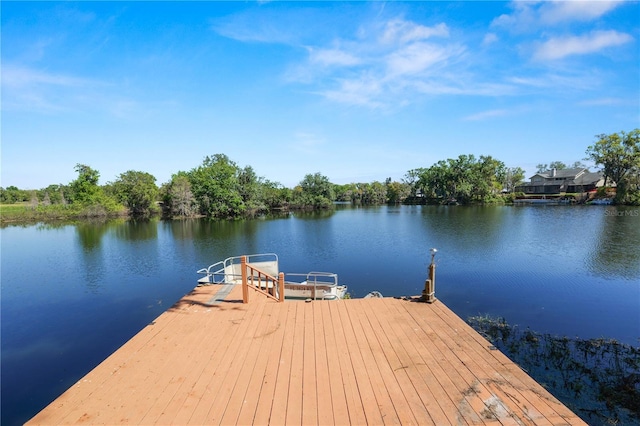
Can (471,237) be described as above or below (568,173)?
below

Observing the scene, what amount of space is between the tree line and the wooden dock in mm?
52459

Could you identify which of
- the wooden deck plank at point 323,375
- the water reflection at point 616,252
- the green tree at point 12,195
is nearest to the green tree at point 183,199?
the wooden deck plank at point 323,375

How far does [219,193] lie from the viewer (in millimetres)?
56594

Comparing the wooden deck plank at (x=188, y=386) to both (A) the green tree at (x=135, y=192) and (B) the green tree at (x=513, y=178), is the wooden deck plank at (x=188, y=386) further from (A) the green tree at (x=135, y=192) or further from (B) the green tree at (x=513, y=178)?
(B) the green tree at (x=513, y=178)

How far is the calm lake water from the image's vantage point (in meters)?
10.9

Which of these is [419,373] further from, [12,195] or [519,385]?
[12,195]

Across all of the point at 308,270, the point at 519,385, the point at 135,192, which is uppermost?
the point at 135,192

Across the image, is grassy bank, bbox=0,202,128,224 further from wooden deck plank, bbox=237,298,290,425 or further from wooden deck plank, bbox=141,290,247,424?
wooden deck plank, bbox=237,298,290,425

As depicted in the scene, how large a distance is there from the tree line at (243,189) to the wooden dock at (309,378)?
5246 cm

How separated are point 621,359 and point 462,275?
8.88 meters

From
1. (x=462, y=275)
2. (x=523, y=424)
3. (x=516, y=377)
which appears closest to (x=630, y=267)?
(x=462, y=275)

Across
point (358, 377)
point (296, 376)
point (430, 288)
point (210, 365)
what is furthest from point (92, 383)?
point (430, 288)

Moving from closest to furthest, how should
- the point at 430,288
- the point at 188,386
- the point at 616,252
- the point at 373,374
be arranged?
the point at 188,386, the point at 373,374, the point at 430,288, the point at 616,252

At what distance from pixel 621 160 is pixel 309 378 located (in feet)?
265
